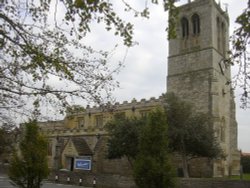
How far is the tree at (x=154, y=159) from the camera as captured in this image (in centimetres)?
1583

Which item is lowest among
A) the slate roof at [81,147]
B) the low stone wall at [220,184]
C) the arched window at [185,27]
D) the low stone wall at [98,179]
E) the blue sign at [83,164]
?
the low stone wall at [98,179]

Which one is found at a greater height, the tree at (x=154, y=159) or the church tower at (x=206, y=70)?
the church tower at (x=206, y=70)

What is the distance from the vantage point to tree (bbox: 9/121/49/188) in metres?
15.5

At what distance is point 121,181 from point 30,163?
31.9 feet

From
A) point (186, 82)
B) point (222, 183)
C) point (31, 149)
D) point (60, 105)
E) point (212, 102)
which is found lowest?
point (222, 183)

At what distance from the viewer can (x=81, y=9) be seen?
5.71 meters

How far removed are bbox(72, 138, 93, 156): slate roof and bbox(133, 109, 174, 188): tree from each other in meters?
21.6

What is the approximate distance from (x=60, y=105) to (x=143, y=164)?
8443mm

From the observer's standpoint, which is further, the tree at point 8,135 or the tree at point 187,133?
the tree at point 187,133

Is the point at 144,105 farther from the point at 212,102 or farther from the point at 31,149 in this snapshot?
the point at 31,149

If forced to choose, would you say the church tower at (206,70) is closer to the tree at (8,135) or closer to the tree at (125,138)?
the tree at (125,138)

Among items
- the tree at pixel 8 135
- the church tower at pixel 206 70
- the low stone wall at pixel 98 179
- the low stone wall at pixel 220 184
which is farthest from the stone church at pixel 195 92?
the low stone wall at pixel 220 184

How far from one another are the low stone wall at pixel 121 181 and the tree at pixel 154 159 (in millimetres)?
1895

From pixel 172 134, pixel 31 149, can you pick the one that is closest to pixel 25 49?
pixel 31 149
